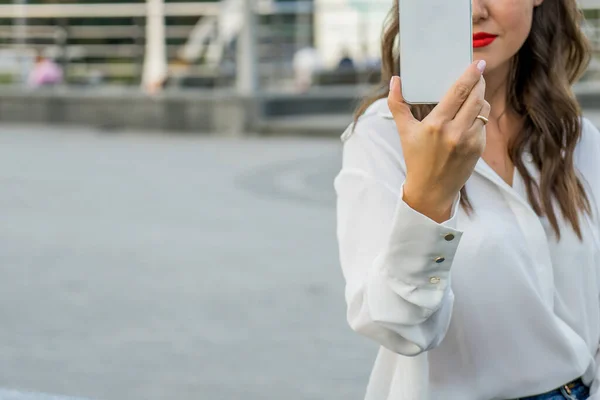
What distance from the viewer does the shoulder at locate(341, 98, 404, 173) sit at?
6.53 ft

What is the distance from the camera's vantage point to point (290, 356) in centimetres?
543

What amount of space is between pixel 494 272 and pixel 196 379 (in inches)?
126

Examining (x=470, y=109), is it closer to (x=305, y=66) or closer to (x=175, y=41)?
(x=305, y=66)

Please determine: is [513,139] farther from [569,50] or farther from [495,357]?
[495,357]

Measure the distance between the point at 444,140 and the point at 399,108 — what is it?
0.35 feet

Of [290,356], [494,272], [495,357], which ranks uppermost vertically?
[494,272]

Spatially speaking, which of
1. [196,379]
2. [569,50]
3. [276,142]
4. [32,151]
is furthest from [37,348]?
[276,142]

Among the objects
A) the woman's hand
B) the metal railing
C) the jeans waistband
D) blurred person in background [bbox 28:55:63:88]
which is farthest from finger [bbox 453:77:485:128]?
blurred person in background [bbox 28:55:63:88]

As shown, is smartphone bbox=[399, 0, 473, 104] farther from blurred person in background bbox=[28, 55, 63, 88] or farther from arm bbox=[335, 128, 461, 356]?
→ blurred person in background bbox=[28, 55, 63, 88]

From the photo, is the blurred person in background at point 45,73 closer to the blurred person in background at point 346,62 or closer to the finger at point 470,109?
the blurred person in background at point 346,62

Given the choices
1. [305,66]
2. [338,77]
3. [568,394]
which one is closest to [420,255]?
[568,394]

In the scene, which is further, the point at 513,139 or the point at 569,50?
the point at 569,50

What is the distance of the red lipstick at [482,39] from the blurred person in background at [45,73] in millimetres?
16832

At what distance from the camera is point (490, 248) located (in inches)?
78.7
